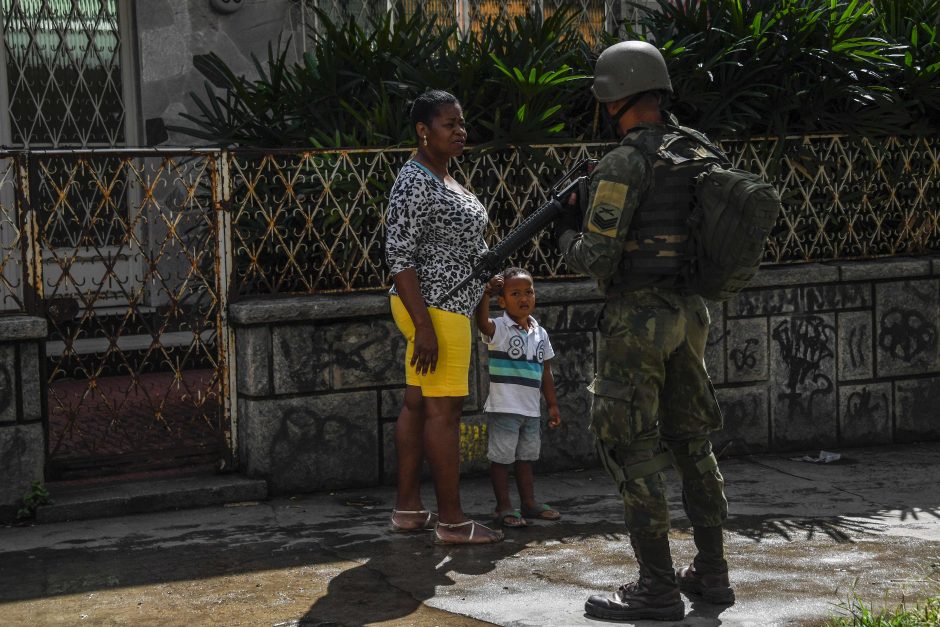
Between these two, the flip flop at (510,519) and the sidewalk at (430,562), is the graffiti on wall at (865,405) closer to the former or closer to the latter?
the sidewalk at (430,562)

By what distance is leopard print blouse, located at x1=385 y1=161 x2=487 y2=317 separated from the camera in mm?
5707

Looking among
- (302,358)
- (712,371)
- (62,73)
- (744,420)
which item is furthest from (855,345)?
(62,73)

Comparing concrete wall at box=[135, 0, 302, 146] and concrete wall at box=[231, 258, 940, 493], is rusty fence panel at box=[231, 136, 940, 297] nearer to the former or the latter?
concrete wall at box=[231, 258, 940, 493]

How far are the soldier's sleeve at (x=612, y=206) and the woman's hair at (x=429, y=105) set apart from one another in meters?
1.23

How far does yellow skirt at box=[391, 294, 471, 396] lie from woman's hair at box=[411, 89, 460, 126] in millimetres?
795

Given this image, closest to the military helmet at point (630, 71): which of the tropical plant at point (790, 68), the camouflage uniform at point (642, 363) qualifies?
the camouflage uniform at point (642, 363)

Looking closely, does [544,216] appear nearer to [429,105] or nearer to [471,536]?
[429,105]

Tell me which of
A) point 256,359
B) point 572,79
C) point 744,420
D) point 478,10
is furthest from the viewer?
point 478,10

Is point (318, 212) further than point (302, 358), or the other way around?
point (318, 212)

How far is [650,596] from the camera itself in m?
4.74

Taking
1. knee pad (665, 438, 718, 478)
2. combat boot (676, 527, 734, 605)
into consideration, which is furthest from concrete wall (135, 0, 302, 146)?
combat boot (676, 527, 734, 605)

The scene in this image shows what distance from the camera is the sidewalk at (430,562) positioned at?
16.0 feet

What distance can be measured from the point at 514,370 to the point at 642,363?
4.73 ft

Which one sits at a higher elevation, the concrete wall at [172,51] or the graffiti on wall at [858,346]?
the concrete wall at [172,51]
